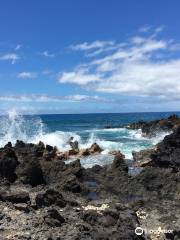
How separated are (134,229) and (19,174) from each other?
10.0 metres

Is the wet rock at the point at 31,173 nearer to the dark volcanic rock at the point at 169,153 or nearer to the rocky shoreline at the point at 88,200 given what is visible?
the rocky shoreline at the point at 88,200

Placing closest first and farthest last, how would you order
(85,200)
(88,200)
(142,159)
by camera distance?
(85,200) < (88,200) < (142,159)

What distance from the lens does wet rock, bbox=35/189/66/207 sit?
17172 mm

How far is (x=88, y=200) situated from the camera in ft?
63.8

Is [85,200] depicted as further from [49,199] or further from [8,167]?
[8,167]

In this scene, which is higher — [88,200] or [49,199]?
[49,199]

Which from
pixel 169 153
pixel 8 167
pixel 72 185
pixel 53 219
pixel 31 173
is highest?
pixel 169 153

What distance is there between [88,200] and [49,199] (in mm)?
2474

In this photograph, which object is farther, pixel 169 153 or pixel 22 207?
pixel 169 153

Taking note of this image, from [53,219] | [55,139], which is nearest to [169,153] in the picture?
[53,219]

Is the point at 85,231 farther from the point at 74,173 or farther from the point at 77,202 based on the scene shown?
the point at 74,173

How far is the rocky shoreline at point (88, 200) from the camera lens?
46.2 ft

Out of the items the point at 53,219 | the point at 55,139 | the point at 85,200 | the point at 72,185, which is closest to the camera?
the point at 53,219

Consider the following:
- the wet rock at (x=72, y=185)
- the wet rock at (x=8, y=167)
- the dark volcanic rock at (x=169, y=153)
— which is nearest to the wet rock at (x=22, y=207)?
the wet rock at (x=72, y=185)
